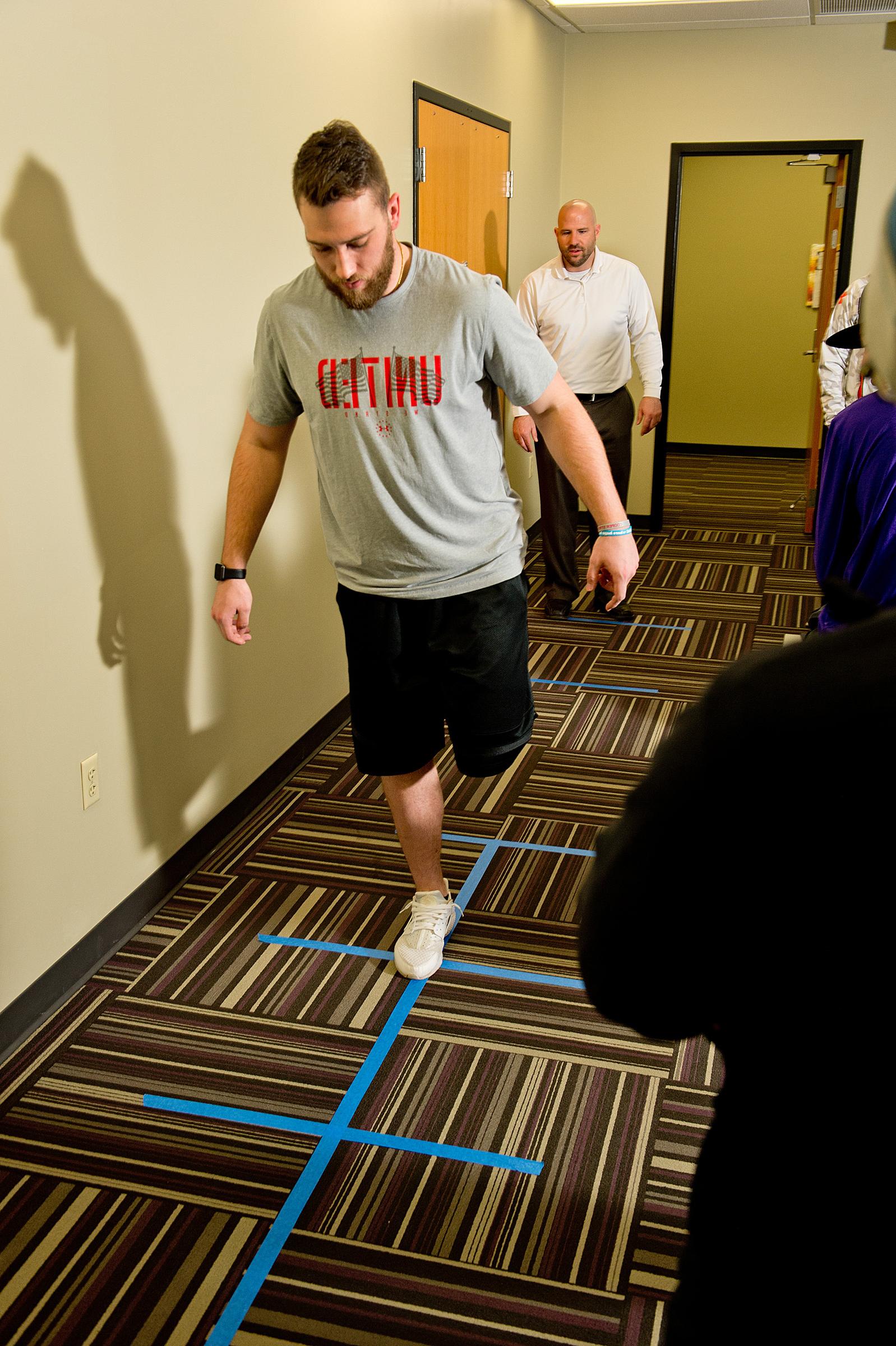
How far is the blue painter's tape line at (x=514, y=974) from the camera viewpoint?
238 centimetres

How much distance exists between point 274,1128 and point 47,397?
55.0 inches

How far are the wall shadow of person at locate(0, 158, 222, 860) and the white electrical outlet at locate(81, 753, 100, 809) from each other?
0.15 meters

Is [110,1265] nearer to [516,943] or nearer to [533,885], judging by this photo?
[516,943]

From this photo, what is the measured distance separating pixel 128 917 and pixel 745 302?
25.1 ft

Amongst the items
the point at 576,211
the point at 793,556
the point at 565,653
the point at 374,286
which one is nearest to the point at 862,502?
the point at 374,286

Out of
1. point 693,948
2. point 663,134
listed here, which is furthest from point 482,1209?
point 663,134

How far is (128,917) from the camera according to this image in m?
2.58

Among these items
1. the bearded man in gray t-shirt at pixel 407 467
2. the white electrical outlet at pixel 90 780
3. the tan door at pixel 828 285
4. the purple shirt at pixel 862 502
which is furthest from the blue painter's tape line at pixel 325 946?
the tan door at pixel 828 285

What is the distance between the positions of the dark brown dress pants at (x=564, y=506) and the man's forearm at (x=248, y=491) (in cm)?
266

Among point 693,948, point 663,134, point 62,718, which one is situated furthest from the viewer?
point 663,134

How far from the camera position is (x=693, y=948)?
2.07ft

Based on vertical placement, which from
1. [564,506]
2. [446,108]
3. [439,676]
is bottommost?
[564,506]

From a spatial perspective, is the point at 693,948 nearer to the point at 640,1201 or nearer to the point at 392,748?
the point at 640,1201

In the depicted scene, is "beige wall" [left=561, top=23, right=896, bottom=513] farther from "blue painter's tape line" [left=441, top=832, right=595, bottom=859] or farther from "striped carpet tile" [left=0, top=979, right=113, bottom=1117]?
"striped carpet tile" [left=0, top=979, right=113, bottom=1117]
